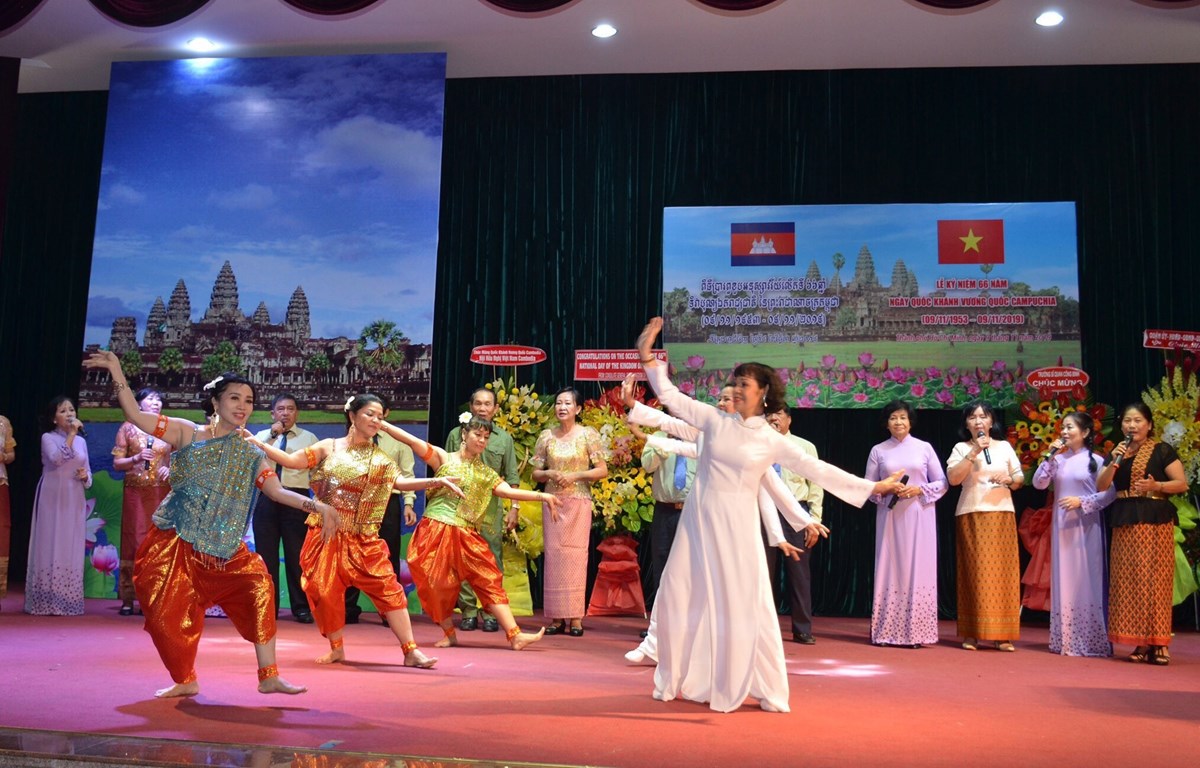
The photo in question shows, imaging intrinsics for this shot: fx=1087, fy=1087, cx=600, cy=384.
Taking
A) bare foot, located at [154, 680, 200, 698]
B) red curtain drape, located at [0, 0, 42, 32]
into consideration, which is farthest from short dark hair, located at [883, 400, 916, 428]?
red curtain drape, located at [0, 0, 42, 32]

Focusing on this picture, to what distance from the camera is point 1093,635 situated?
636 cm

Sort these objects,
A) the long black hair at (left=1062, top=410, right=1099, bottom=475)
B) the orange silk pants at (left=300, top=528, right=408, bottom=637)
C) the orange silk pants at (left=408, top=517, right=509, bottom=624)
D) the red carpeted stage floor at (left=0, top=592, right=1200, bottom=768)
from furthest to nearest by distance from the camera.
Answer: the long black hair at (left=1062, top=410, right=1099, bottom=475)
the orange silk pants at (left=408, top=517, right=509, bottom=624)
the orange silk pants at (left=300, top=528, right=408, bottom=637)
the red carpeted stage floor at (left=0, top=592, right=1200, bottom=768)

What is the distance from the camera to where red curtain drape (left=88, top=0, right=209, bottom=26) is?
7195mm

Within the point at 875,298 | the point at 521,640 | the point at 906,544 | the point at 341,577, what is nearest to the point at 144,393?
the point at 341,577

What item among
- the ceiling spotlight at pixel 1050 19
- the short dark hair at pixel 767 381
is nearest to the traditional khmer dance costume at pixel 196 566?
the short dark hair at pixel 767 381

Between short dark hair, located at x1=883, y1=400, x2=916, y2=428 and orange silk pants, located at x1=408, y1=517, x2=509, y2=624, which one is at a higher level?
short dark hair, located at x1=883, y1=400, x2=916, y2=428

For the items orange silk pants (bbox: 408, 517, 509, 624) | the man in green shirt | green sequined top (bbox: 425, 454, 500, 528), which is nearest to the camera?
orange silk pants (bbox: 408, 517, 509, 624)

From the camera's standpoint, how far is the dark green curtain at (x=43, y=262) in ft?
29.8

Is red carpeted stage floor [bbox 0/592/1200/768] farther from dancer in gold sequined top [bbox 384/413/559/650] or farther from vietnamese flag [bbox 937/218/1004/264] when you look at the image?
vietnamese flag [bbox 937/218/1004/264]

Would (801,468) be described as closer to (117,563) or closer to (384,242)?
(384,242)

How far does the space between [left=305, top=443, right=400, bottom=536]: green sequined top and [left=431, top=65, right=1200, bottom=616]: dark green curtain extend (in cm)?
327

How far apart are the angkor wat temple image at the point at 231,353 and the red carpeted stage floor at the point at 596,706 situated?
2428mm

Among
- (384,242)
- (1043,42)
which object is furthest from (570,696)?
(1043,42)

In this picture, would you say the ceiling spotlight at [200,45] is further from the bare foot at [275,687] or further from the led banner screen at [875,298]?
the bare foot at [275,687]
